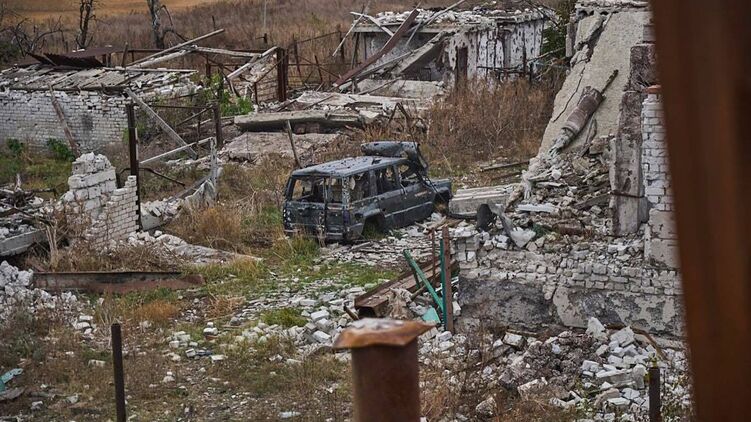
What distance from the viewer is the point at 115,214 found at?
14.3m

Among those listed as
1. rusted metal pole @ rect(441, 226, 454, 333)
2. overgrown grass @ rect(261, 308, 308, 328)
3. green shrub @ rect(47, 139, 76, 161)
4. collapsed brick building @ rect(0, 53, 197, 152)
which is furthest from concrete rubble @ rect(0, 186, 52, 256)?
green shrub @ rect(47, 139, 76, 161)

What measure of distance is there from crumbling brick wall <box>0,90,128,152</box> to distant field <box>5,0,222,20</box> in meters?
24.5

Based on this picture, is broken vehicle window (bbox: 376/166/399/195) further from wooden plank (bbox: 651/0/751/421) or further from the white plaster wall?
wooden plank (bbox: 651/0/751/421)

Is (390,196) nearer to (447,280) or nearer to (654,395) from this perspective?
(447,280)

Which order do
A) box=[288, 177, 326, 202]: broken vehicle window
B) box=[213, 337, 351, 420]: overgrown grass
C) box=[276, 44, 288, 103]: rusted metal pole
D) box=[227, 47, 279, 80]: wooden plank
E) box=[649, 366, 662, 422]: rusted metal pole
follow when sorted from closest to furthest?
box=[649, 366, 662, 422]: rusted metal pole
box=[213, 337, 351, 420]: overgrown grass
box=[288, 177, 326, 202]: broken vehicle window
box=[276, 44, 288, 103]: rusted metal pole
box=[227, 47, 279, 80]: wooden plank

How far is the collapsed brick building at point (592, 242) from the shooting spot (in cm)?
916

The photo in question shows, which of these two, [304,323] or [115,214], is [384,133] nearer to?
[115,214]

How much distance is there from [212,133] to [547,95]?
7.30m

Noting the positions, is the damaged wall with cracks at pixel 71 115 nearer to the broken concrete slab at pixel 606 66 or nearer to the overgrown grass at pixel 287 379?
the broken concrete slab at pixel 606 66

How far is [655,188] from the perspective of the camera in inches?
356

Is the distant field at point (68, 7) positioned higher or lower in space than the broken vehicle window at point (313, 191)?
higher

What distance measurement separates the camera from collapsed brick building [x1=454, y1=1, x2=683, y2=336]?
9.16 metres

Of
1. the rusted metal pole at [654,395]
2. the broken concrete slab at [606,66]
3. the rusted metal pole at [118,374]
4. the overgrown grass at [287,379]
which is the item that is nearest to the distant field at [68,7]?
the broken concrete slab at [606,66]

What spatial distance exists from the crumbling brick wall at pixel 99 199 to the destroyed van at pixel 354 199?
7.57 ft
